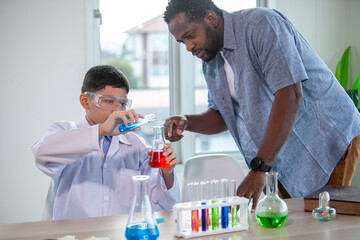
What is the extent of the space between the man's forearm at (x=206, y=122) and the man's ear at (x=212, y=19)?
0.56m

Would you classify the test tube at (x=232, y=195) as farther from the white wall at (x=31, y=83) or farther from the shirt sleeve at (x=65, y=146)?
the white wall at (x=31, y=83)

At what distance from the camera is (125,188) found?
6.72ft

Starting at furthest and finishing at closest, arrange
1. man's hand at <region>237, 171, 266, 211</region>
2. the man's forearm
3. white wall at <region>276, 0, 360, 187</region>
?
white wall at <region>276, 0, 360, 187</region>, the man's forearm, man's hand at <region>237, 171, 266, 211</region>

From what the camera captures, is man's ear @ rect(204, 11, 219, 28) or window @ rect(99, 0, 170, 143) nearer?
man's ear @ rect(204, 11, 219, 28)

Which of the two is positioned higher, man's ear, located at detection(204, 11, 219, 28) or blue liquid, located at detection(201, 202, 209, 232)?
man's ear, located at detection(204, 11, 219, 28)

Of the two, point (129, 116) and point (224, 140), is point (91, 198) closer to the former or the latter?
point (129, 116)

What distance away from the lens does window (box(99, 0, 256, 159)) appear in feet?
12.2

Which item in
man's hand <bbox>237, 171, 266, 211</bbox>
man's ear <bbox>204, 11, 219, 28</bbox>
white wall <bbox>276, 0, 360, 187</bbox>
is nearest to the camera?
man's hand <bbox>237, 171, 266, 211</bbox>

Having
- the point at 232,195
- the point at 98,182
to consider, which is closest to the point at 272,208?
the point at 232,195

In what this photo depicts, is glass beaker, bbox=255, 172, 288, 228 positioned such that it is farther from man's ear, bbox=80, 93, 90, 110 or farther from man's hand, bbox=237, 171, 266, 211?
man's ear, bbox=80, 93, 90, 110

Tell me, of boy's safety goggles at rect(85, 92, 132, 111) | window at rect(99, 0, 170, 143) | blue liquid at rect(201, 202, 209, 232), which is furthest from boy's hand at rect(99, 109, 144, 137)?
window at rect(99, 0, 170, 143)

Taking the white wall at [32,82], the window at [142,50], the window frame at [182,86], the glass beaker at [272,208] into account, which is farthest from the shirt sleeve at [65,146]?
the window frame at [182,86]

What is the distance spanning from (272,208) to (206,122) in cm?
98

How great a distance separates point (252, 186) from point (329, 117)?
660 millimetres
